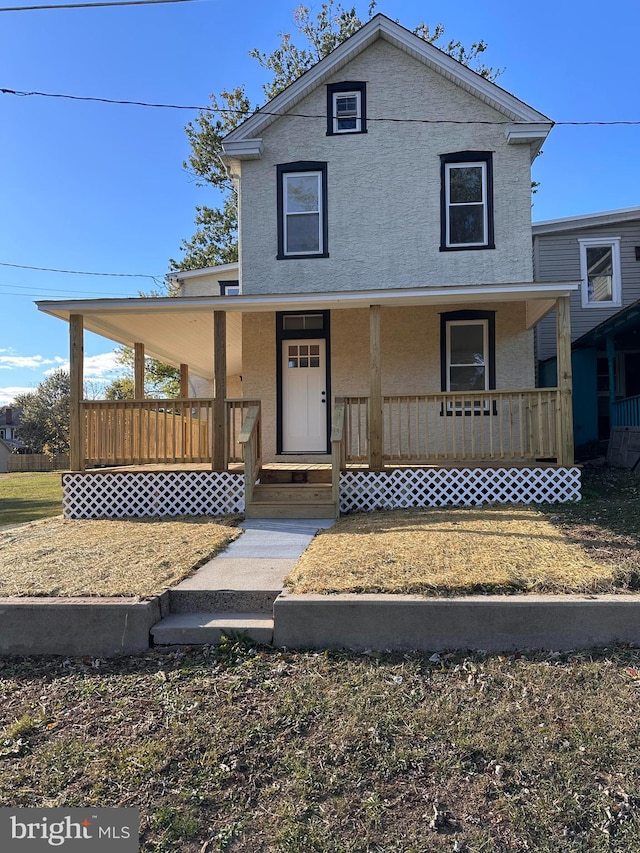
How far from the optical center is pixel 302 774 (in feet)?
8.62

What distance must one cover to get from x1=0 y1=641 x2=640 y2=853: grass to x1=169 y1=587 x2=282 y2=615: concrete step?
597 mm

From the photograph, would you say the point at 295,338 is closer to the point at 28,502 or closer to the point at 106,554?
the point at 106,554

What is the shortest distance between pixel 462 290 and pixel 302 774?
7.19m

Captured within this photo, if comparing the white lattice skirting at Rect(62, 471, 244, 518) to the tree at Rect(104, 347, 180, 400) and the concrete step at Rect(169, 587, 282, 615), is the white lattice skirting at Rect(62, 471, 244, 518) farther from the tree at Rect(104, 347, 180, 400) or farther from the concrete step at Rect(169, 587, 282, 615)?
the tree at Rect(104, 347, 180, 400)

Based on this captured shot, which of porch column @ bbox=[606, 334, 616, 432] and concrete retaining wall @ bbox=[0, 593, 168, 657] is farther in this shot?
porch column @ bbox=[606, 334, 616, 432]

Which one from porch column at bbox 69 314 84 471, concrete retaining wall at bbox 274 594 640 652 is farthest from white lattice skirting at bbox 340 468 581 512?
concrete retaining wall at bbox 274 594 640 652

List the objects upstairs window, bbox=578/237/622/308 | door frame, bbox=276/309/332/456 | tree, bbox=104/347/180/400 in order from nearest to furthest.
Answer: door frame, bbox=276/309/332/456, upstairs window, bbox=578/237/622/308, tree, bbox=104/347/180/400

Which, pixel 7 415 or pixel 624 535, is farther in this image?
pixel 7 415

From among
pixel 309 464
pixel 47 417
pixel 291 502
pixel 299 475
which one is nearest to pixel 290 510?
pixel 291 502

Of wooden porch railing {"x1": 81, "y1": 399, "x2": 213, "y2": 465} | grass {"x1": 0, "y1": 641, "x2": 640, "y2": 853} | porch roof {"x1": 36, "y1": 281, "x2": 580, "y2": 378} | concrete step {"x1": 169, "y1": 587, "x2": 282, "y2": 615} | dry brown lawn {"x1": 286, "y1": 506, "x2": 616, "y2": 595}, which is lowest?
grass {"x1": 0, "y1": 641, "x2": 640, "y2": 853}

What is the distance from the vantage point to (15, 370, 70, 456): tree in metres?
37.8

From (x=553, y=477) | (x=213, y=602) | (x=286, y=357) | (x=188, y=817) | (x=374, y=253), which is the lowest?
(x=188, y=817)

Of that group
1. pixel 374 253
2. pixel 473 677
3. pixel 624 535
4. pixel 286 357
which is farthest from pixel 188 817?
pixel 374 253

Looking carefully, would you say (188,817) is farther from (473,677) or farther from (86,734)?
(473,677)
